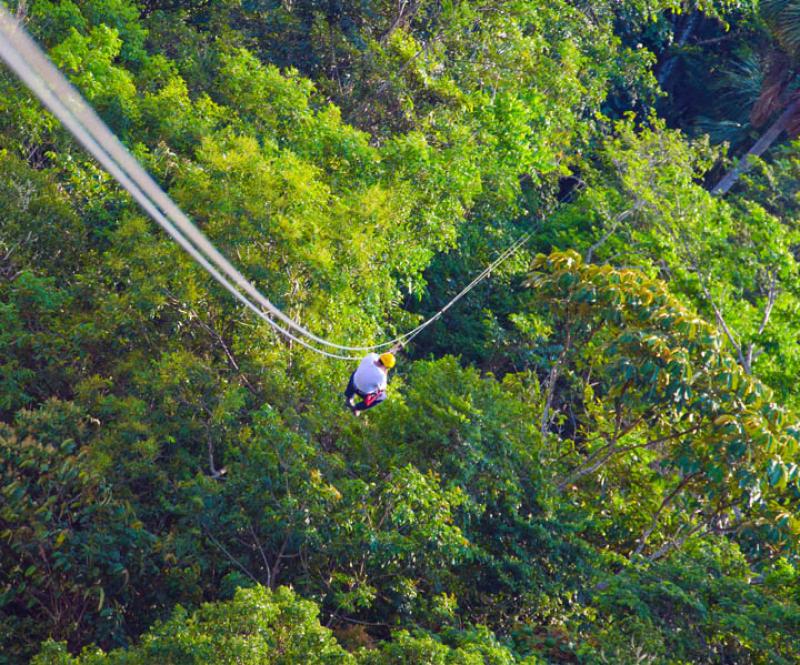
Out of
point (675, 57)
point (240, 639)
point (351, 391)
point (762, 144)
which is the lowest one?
point (762, 144)

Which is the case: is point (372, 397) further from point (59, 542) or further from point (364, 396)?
point (59, 542)

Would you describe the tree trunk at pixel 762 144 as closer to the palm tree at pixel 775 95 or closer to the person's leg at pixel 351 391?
the palm tree at pixel 775 95

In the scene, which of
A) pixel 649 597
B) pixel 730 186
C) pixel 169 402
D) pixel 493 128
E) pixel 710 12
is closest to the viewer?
pixel 649 597

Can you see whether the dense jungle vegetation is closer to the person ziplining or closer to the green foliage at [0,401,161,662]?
the green foliage at [0,401,161,662]

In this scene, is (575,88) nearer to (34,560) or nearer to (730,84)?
(730,84)

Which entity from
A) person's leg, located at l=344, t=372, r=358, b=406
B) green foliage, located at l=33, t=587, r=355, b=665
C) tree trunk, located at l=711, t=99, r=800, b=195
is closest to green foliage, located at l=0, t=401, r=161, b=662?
green foliage, located at l=33, t=587, r=355, b=665

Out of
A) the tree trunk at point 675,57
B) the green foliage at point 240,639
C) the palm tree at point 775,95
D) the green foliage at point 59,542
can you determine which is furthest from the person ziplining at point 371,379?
the tree trunk at point 675,57

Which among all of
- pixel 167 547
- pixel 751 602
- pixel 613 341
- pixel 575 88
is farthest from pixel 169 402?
pixel 575 88

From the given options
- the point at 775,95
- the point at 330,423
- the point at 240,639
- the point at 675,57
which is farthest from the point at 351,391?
the point at 675,57
